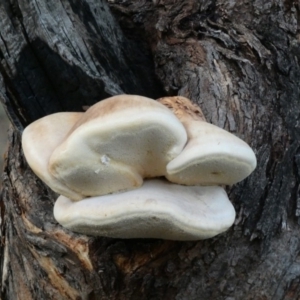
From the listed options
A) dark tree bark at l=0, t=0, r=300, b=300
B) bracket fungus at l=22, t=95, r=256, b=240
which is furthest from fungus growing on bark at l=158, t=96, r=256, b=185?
dark tree bark at l=0, t=0, r=300, b=300

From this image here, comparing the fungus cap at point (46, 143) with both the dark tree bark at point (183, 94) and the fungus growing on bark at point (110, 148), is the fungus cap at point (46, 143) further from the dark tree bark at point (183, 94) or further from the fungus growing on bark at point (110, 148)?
the dark tree bark at point (183, 94)

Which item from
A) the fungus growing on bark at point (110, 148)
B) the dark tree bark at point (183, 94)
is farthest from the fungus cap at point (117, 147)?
the dark tree bark at point (183, 94)

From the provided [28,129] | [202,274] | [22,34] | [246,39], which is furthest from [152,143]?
[246,39]

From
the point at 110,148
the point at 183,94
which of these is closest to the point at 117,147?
the point at 110,148

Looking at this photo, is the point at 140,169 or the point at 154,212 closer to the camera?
the point at 154,212

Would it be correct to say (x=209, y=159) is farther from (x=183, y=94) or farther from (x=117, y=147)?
(x=183, y=94)

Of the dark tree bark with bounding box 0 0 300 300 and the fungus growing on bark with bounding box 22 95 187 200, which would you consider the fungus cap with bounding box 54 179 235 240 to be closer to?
the fungus growing on bark with bounding box 22 95 187 200
